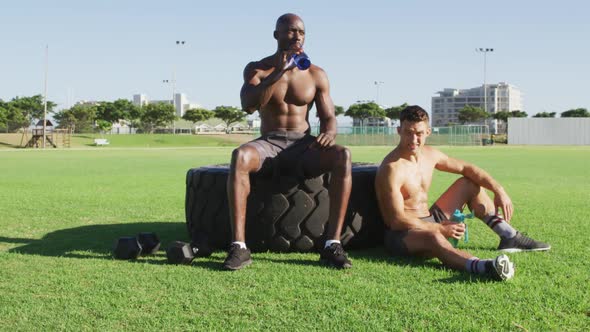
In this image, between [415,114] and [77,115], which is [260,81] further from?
[77,115]

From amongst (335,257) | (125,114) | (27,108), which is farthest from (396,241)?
(125,114)

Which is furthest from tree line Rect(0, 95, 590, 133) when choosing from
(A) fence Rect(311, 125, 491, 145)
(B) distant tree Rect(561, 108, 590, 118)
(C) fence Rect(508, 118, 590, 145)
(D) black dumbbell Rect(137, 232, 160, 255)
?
(D) black dumbbell Rect(137, 232, 160, 255)

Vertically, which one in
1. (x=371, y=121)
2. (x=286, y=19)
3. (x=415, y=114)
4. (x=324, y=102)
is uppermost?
(x=371, y=121)

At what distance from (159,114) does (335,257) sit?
310 ft

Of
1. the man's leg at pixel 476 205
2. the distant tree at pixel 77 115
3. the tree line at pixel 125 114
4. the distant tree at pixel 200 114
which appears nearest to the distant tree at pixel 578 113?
the tree line at pixel 125 114

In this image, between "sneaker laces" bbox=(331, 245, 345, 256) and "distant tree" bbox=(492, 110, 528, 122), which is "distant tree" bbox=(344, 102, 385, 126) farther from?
"sneaker laces" bbox=(331, 245, 345, 256)

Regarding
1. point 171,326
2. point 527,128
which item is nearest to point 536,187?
point 171,326

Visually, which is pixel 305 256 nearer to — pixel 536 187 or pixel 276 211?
pixel 276 211

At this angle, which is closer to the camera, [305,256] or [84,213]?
[305,256]

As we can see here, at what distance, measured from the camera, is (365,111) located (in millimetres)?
110562

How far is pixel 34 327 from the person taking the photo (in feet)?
9.87

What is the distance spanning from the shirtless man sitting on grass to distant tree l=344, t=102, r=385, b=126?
10520 centimetres

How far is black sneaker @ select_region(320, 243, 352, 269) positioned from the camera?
430 centimetres

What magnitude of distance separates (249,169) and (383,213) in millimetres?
1072
